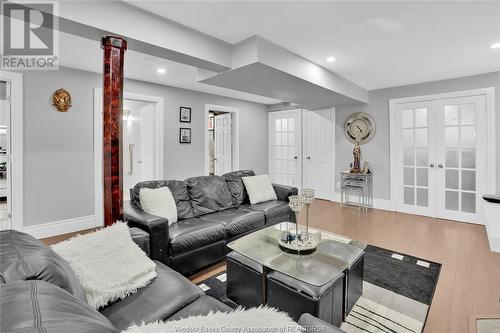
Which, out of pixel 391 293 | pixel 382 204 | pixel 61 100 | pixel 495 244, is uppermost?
pixel 61 100

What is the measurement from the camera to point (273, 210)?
11.0 feet

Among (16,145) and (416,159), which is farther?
(416,159)

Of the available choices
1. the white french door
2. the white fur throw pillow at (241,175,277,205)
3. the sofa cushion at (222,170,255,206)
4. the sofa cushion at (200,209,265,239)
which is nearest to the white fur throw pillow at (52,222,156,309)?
the sofa cushion at (200,209,265,239)

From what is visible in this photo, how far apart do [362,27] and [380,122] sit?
114 inches

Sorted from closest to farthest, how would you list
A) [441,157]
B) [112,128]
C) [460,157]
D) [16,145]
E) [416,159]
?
1. [112,128]
2. [16,145]
3. [460,157]
4. [441,157]
5. [416,159]

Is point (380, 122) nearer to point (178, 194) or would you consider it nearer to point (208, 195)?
point (208, 195)

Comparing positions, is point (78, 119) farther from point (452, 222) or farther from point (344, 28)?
point (452, 222)

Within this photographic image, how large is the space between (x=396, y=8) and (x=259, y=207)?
2.56 metres

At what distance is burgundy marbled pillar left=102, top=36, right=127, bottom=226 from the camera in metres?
2.25

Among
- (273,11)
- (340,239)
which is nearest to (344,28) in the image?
(273,11)

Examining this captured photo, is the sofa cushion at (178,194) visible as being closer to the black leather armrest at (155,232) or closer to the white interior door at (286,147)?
the black leather armrest at (155,232)

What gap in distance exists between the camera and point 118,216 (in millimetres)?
2352

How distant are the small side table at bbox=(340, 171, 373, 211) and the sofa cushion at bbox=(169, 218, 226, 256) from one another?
11.2ft

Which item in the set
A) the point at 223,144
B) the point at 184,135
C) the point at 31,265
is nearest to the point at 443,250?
the point at 31,265
